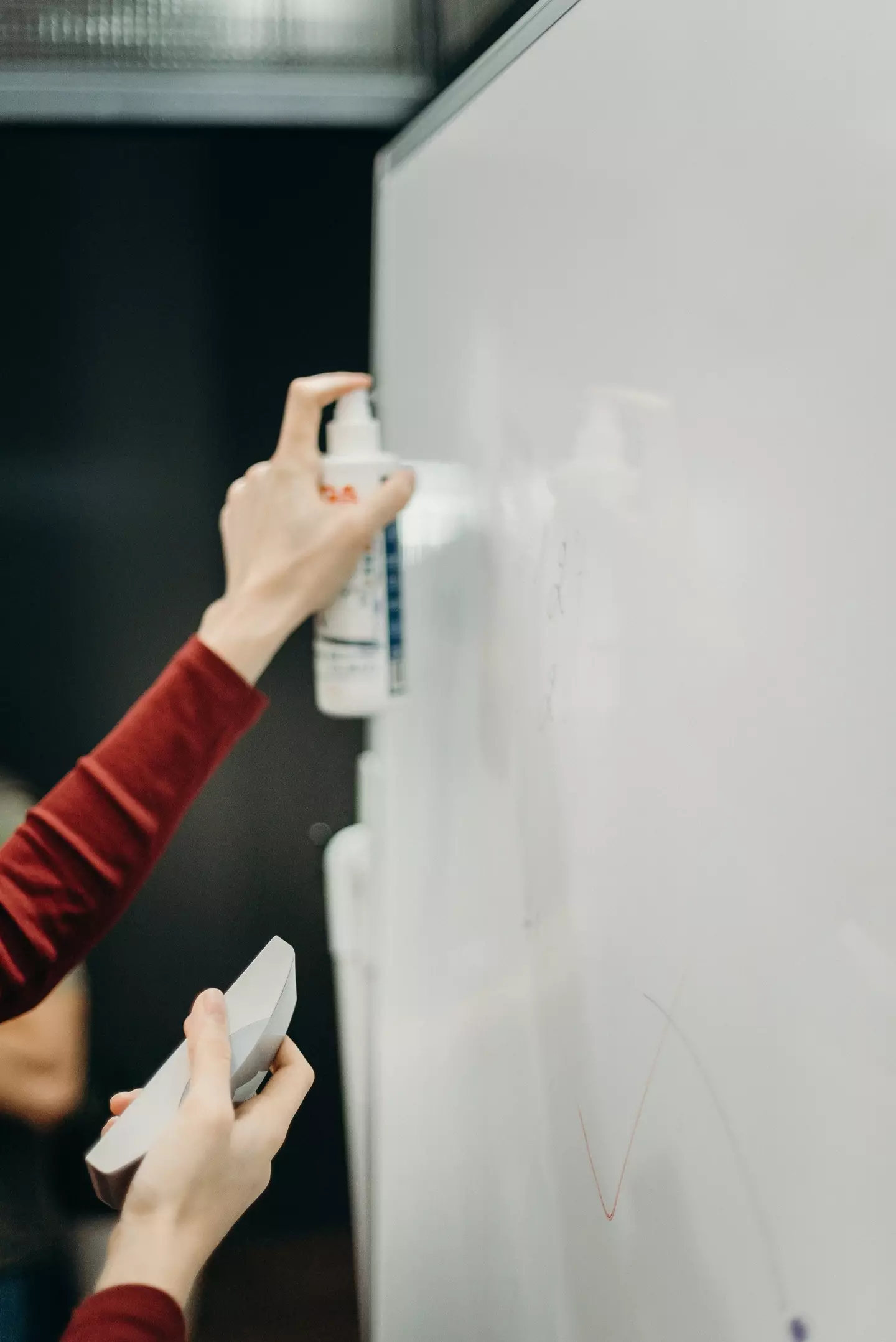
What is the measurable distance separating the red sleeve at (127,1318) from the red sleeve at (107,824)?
24 cm

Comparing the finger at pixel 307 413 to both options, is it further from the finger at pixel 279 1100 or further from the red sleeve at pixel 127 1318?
the red sleeve at pixel 127 1318

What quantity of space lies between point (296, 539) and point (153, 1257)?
398mm

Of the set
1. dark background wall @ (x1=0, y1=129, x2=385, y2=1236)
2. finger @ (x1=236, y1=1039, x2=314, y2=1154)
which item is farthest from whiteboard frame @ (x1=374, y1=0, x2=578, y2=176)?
finger @ (x1=236, y1=1039, x2=314, y2=1154)

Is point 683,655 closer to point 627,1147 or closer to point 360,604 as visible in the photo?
point 627,1147

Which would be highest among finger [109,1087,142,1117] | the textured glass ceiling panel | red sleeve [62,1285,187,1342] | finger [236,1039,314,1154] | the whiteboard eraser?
the textured glass ceiling panel

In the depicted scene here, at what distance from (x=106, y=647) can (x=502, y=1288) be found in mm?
647

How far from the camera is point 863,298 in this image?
26 centimetres

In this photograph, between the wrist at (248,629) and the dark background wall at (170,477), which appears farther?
the dark background wall at (170,477)

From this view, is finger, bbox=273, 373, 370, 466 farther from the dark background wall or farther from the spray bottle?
the dark background wall

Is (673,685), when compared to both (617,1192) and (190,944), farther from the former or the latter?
(190,944)

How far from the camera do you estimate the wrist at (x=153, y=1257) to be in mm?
395

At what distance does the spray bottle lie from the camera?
0.65 metres

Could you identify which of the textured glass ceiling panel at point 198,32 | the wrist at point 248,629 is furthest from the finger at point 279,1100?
the textured glass ceiling panel at point 198,32

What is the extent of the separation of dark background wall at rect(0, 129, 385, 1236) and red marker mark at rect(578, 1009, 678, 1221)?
550 millimetres
